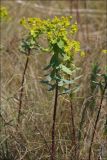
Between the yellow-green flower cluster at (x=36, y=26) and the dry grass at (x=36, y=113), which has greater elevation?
the yellow-green flower cluster at (x=36, y=26)

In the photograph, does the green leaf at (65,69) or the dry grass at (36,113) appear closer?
the green leaf at (65,69)

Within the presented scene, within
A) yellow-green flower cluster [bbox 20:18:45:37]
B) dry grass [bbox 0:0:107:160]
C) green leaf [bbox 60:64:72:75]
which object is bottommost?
dry grass [bbox 0:0:107:160]

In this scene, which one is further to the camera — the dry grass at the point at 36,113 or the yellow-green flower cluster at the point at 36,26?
the dry grass at the point at 36,113

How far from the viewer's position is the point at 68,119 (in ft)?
8.59

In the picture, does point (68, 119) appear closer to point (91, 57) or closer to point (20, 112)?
point (20, 112)

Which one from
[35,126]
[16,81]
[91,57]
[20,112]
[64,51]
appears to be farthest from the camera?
[91,57]

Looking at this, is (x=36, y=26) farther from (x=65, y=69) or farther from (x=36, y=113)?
(x=36, y=113)

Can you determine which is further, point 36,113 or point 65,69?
point 36,113

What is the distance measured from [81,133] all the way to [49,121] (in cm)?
23

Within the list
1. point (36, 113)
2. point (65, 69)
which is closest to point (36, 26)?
point (65, 69)

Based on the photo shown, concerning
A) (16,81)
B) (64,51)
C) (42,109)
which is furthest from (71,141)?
(16,81)

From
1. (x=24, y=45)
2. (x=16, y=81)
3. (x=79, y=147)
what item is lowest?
(x=79, y=147)

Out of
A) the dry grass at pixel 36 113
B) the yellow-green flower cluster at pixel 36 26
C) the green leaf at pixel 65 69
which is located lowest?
the dry grass at pixel 36 113

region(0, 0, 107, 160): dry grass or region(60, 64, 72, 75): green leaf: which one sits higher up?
region(60, 64, 72, 75): green leaf
